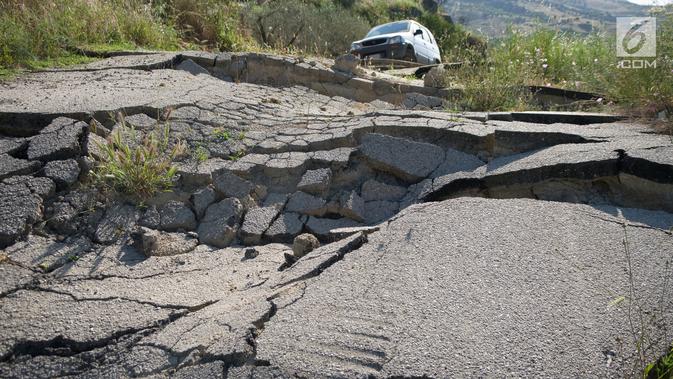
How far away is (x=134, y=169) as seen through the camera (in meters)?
3.52

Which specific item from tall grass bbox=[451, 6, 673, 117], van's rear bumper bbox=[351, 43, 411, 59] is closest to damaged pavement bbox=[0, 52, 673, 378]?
tall grass bbox=[451, 6, 673, 117]

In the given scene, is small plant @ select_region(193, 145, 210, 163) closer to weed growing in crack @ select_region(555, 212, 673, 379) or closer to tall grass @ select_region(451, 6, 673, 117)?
weed growing in crack @ select_region(555, 212, 673, 379)

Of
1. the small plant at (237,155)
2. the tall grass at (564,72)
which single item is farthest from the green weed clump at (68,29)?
the tall grass at (564,72)

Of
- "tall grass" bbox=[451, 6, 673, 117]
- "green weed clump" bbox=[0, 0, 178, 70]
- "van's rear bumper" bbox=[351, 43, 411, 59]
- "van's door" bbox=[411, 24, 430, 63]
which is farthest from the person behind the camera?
"van's door" bbox=[411, 24, 430, 63]

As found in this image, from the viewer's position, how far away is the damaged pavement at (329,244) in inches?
81.5

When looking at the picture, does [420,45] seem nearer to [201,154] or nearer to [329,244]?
[201,154]

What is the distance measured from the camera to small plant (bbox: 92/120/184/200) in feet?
11.5

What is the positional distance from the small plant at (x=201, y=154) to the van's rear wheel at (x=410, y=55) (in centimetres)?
762

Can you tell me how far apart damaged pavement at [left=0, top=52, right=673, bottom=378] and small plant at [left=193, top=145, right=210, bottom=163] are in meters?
0.02

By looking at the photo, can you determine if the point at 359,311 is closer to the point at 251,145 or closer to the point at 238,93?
the point at 251,145

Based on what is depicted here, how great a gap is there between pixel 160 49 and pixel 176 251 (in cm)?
496

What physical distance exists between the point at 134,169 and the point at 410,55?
8.39m

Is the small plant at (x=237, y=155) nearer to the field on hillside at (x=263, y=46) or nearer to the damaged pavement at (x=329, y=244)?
the damaged pavement at (x=329, y=244)

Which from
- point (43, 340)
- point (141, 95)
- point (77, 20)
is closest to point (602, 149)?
point (43, 340)
